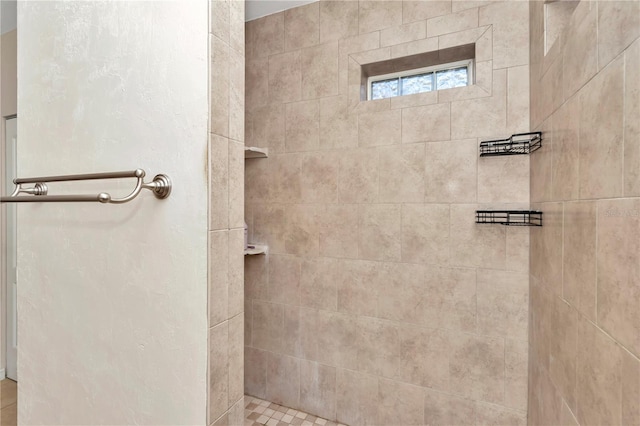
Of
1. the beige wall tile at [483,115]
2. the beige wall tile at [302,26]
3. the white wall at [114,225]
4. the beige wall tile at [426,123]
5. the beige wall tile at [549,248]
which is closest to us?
the white wall at [114,225]

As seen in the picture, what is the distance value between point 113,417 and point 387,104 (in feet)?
5.71

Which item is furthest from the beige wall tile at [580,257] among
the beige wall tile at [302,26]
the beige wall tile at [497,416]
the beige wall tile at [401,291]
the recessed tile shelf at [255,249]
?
the beige wall tile at [302,26]

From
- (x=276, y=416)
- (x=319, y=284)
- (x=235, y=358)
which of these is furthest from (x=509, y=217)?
(x=276, y=416)

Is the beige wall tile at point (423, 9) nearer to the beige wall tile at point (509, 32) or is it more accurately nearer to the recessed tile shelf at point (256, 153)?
the beige wall tile at point (509, 32)

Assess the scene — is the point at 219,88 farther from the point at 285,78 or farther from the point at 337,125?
the point at 285,78

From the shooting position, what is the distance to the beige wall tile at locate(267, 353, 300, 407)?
1957mm

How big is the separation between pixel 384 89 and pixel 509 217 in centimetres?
101

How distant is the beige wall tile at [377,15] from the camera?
5.57ft

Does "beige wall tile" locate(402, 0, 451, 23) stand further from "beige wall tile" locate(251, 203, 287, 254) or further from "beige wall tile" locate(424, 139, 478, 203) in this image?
"beige wall tile" locate(251, 203, 287, 254)

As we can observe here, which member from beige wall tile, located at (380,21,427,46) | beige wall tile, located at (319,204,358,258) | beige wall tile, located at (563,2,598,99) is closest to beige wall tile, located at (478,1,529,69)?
beige wall tile, located at (380,21,427,46)

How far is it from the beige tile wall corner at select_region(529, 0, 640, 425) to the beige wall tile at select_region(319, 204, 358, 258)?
2.97 feet

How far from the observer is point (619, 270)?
0.68 meters

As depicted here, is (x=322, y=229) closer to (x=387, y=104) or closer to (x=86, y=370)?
(x=387, y=104)

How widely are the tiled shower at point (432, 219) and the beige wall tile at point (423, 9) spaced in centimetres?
1
